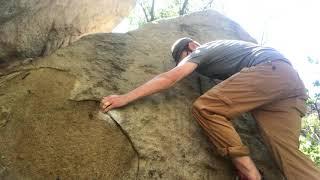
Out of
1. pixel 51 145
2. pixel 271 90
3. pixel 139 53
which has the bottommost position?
pixel 51 145

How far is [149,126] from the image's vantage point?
4512 mm

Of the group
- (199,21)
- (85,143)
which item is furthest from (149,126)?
(199,21)

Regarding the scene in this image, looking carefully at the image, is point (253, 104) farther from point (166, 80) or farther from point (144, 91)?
point (144, 91)

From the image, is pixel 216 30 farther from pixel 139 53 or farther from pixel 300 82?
pixel 300 82

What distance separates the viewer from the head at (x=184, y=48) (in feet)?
17.0

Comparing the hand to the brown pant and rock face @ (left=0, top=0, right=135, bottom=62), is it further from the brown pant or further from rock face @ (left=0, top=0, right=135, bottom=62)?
rock face @ (left=0, top=0, right=135, bottom=62)

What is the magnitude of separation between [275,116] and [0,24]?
→ 12.8 feet

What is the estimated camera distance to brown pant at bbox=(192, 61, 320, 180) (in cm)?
424

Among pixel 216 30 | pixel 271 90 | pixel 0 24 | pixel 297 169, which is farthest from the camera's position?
pixel 216 30

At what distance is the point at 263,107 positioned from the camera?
15.0 ft

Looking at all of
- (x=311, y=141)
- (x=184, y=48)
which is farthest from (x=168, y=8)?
(x=184, y=48)

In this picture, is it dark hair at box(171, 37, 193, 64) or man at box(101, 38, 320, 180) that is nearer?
man at box(101, 38, 320, 180)

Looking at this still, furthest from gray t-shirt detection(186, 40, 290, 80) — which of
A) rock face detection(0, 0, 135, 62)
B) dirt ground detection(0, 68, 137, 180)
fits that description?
rock face detection(0, 0, 135, 62)

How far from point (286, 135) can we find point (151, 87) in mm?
1575
